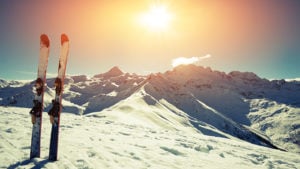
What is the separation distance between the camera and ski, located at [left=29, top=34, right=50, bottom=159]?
10.1 m

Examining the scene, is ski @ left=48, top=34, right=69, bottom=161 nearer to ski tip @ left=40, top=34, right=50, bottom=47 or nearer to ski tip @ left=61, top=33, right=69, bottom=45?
ski tip @ left=61, top=33, right=69, bottom=45

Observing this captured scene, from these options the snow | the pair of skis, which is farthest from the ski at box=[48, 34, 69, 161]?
the snow

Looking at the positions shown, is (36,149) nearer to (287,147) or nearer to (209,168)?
(209,168)

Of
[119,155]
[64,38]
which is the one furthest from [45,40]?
[119,155]

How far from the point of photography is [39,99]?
33.7ft

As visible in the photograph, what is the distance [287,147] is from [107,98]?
128 metres

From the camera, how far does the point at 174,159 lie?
12.9m

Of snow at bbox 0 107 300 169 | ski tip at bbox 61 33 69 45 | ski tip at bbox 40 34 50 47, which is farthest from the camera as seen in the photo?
ski tip at bbox 61 33 69 45

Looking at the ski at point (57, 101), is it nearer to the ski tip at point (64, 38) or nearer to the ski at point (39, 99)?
the ski tip at point (64, 38)

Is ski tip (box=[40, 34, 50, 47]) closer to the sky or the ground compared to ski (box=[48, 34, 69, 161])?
closer to the sky

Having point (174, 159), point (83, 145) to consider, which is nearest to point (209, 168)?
point (174, 159)

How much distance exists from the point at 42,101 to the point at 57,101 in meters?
0.60

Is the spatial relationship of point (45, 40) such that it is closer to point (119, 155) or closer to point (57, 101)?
point (57, 101)

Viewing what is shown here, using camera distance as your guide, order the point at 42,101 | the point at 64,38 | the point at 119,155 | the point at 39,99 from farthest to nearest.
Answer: the point at 119,155, the point at 64,38, the point at 42,101, the point at 39,99
